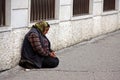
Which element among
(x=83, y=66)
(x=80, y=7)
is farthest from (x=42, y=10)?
(x=80, y=7)

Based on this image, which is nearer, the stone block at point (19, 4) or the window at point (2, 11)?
the window at point (2, 11)

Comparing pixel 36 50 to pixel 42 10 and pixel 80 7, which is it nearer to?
pixel 42 10

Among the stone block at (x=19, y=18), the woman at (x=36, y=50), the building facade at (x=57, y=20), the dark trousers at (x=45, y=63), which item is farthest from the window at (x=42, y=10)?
the dark trousers at (x=45, y=63)

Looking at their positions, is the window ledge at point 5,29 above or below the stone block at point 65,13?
below

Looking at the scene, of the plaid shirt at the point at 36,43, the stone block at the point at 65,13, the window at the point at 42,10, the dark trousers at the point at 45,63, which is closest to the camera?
the plaid shirt at the point at 36,43

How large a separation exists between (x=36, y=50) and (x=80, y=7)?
4.00 meters

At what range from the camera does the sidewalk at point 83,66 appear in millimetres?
7734

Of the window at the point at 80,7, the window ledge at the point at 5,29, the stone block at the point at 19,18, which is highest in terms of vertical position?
the window at the point at 80,7

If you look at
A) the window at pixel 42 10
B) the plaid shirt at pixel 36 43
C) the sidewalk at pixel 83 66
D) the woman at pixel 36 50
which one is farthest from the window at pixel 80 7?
the plaid shirt at pixel 36 43

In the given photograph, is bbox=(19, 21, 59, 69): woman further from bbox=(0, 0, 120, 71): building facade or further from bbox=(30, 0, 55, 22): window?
bbox=(30, 0, 55, 22): window

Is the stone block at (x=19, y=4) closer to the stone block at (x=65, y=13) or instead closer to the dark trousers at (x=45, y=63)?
the dark trousers at (x=45, y=63)

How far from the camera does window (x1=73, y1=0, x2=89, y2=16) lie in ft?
37.6

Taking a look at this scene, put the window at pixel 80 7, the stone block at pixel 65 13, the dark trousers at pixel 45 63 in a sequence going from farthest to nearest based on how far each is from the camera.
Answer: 1. the window at pixel 80 7
2. the stone block at pixel 65 13
3. the dark trousers at pixel 45 63

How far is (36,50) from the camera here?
26.8ft
